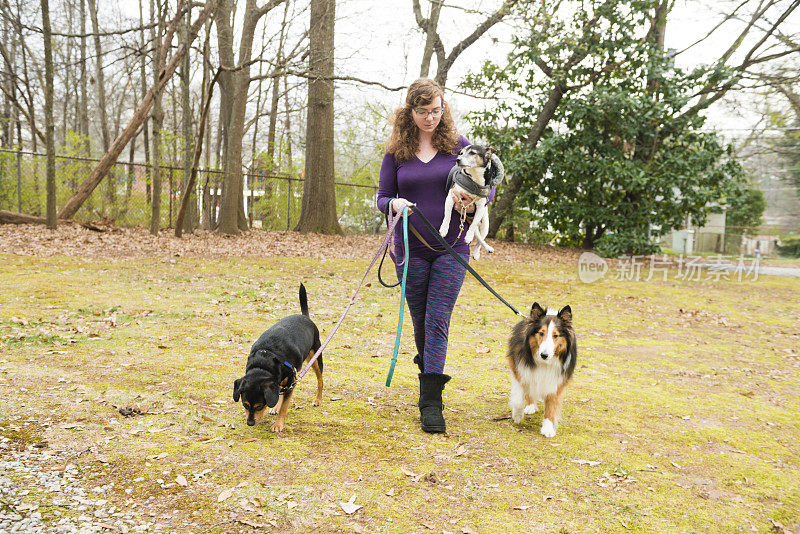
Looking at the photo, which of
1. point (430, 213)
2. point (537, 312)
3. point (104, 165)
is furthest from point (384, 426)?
point (104, 165)

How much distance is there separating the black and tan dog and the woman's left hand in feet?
4.50

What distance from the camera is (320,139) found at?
14906 millimetres

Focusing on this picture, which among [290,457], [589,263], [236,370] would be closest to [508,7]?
[589,263]

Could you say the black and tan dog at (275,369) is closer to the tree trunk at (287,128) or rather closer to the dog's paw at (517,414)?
the dog's paw at (517,414)

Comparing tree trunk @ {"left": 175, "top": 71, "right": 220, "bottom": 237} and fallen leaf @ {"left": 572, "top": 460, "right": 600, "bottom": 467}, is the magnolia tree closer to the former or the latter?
tree trunk @ {"left": 175, "top": 71, "right": 220, "bottom": 237}

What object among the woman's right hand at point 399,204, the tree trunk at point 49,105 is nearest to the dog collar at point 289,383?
the woman's right hand at point 399,204

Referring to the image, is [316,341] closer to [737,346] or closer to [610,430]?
[610,430]

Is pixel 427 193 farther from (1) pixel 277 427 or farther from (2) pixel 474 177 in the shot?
(1) pixel 277 427

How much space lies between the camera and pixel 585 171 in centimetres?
1573

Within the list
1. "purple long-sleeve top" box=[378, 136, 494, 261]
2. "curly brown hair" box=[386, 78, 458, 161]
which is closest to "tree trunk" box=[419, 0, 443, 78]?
"curly brown hair" box=[386, 78, 458, 161]

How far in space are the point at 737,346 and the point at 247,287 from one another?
6934mm

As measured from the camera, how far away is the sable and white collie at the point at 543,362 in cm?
371

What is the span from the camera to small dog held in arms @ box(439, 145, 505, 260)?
3447mm

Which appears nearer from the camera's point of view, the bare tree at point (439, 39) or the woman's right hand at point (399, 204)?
the woman's right hand at point (399, 204)
